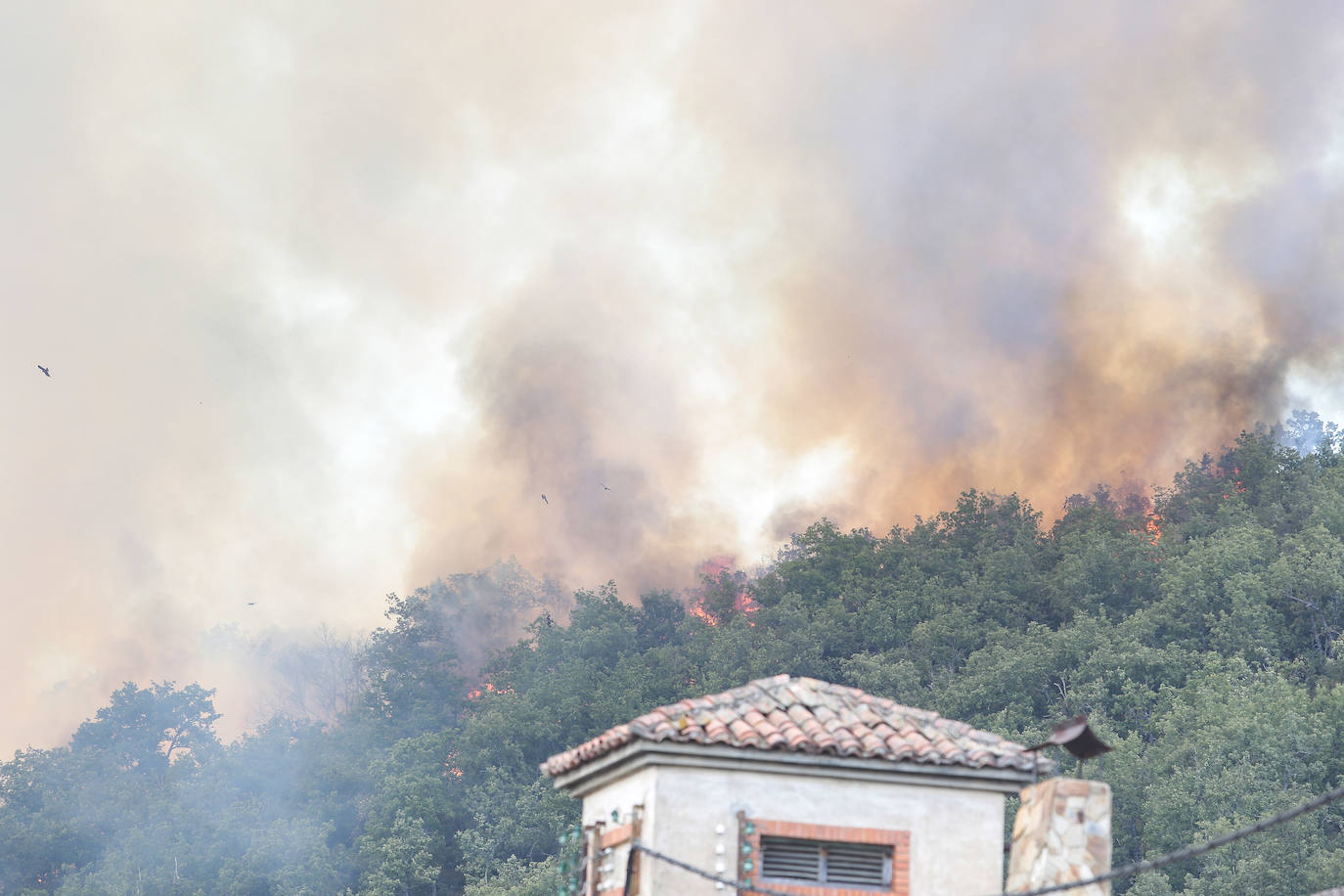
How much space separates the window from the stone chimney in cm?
146

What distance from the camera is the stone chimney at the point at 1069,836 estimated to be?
14188mm

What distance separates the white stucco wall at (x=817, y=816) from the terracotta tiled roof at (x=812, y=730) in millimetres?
377

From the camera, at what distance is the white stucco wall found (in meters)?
14.9

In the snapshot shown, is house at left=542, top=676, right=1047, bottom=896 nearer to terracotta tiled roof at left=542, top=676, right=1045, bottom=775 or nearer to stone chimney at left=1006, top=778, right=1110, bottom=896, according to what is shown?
terracotta tiled roof at left=542, top=676, right=1045, bottom=775

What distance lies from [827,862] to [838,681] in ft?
171

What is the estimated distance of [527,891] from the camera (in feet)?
166

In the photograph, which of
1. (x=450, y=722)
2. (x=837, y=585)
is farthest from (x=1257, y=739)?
(x=450, y=722)

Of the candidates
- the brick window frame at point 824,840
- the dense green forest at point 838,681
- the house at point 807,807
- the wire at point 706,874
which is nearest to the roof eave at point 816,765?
the house at point 807,807

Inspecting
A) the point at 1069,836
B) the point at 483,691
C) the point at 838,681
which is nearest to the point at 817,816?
the point at 1069,836

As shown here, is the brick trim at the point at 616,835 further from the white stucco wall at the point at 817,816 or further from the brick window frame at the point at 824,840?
the brick window frame at the point at 824,840

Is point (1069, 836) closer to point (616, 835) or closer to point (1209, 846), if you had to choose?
point (1209, 846)

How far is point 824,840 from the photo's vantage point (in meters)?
15.2

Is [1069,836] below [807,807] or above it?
below

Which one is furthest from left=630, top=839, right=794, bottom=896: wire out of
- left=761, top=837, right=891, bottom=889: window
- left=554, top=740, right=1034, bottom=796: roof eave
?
left=554, top=740, right=1034, bottom=796: roof eave
